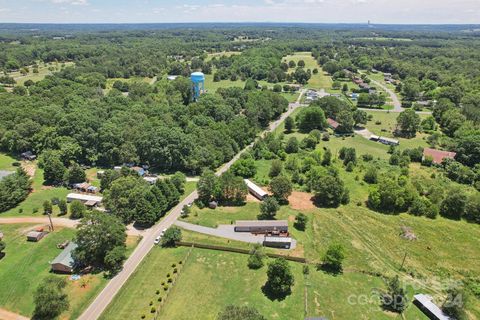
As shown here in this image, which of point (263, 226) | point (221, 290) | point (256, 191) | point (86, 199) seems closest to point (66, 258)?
point (86, 199)

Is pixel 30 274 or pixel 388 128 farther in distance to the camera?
pixel 388 128

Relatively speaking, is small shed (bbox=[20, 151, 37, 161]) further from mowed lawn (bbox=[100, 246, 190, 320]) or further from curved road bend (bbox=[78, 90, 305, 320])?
mowed lawn (bbox=[100, 246, 190, 320])

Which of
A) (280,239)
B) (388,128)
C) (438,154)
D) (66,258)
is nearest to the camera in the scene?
(66,258)

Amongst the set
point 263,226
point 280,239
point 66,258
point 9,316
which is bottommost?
point 9,316

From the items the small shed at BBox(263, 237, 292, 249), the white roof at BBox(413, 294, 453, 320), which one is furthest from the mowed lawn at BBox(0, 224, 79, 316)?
the white roof at BBox(413, 294, 453, 320)

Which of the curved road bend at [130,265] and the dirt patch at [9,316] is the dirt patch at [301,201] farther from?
the dirt patch at [9,316]

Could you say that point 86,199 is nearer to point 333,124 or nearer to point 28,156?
point 28,156
